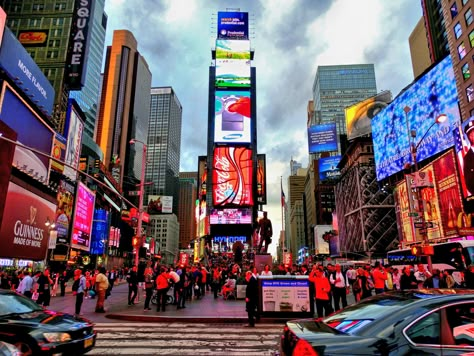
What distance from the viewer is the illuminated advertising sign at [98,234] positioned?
77625 millimetres

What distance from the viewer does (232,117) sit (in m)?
76.1

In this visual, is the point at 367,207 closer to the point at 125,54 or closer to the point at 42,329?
the point at 42,329

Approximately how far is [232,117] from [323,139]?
3502cm

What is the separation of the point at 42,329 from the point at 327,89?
17797cm

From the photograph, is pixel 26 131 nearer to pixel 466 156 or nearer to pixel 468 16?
pixel 466 156

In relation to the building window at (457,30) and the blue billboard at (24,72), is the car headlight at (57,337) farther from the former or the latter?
the building window at (457,30)

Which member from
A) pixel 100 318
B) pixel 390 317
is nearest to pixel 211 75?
pixel 100 318

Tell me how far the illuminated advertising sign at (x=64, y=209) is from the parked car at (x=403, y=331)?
5351cm

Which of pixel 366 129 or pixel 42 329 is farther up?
pixel 366 129

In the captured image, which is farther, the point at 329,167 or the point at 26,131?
the point at 329,167

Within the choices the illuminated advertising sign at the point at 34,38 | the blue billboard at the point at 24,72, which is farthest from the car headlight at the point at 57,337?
the illuminated advertising sign at the point at 34,38

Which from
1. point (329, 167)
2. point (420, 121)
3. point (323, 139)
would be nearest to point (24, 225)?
point (420, 121)

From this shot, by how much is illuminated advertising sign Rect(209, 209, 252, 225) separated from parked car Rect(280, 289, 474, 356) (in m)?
71.6

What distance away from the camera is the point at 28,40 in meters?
74.9
